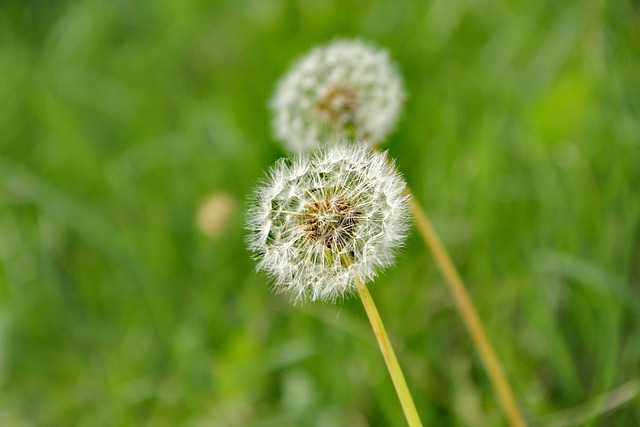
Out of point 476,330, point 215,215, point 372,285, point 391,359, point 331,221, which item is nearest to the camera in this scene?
point 391,359

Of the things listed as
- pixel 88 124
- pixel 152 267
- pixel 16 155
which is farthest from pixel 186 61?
pixel 152 267

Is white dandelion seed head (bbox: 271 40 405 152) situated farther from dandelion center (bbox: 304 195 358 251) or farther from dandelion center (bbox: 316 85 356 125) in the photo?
dandelion center (bbox: 304 195 358 251)

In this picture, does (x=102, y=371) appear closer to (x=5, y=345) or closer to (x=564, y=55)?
(x=5, y=345)

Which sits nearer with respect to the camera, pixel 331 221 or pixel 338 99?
pixel 331 221

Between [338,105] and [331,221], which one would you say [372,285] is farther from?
[331,221]

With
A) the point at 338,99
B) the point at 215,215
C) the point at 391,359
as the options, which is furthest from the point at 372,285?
the point at 391,359

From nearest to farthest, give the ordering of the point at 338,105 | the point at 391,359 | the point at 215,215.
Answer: the point at 391,359 < the point at 338,105 < the point at 215,215
